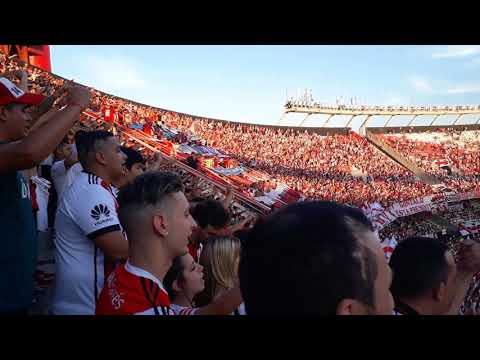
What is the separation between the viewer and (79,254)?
2613 millimetres

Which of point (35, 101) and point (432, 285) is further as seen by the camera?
point (35, 101)

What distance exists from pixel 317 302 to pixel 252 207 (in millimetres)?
12764

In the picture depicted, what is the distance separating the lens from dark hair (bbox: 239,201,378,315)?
1.02 m

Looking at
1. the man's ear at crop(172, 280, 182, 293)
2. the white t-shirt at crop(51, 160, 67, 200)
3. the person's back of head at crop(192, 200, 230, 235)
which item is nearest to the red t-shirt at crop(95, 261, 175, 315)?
the man's ear at crop(172, 280, 182, 293)

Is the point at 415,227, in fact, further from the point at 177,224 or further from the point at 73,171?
the point at 177,224

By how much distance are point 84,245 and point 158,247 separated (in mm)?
837

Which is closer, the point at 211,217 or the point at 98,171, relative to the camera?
the point at 98,171

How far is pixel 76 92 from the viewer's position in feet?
7.43

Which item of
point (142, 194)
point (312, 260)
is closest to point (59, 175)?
point (142, 194)

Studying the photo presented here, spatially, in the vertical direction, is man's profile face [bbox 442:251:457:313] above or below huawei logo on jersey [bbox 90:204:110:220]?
below

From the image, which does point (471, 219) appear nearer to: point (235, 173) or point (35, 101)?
point (235, 173)

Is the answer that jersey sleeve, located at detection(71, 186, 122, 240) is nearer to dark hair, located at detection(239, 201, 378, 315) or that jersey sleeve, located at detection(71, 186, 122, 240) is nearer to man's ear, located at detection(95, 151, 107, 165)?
man's ear, located at detection(95, 151, 107, 165)

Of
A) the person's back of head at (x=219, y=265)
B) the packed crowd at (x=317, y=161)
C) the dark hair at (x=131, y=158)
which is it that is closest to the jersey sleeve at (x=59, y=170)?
the dark hair at (x=131, y=158)
